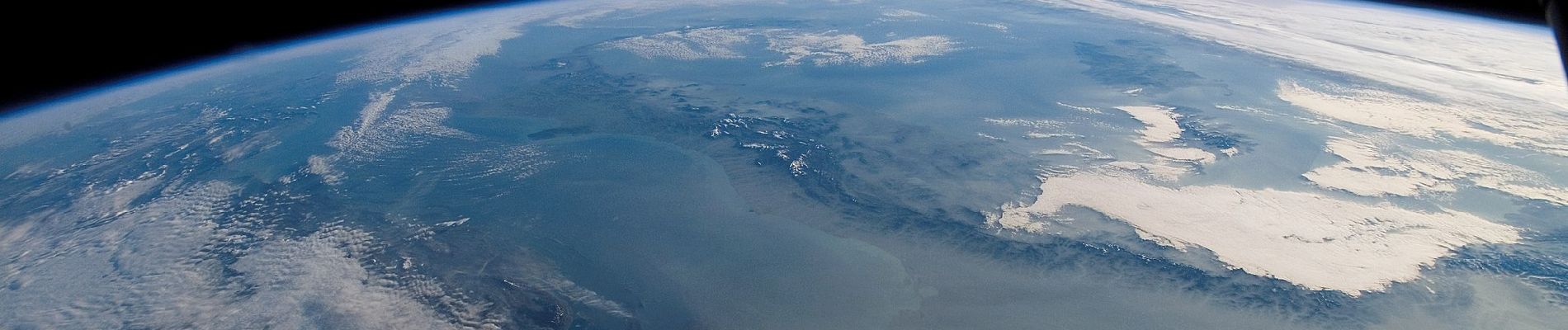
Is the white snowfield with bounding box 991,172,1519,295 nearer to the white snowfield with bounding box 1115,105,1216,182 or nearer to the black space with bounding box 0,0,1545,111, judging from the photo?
the white snowfield with bounding box 1115,105,1216,182

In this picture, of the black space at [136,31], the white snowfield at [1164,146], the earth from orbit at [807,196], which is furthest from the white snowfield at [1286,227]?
the black space at [136,31]

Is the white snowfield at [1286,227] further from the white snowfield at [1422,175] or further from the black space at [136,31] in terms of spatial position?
the black space at [136,31]

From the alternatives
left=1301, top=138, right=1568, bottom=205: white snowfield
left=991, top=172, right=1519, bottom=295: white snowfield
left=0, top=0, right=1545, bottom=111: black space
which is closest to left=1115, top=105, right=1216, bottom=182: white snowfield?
left=991, top=172, right=1519, bottom=295: white snowfield

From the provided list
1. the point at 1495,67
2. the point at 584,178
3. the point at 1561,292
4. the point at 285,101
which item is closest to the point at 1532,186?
the point at 1561,292

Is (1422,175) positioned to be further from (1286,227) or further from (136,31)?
(136,31)

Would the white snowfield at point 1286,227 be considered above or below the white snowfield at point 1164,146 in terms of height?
below

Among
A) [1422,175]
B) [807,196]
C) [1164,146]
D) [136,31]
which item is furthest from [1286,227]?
[136,31]

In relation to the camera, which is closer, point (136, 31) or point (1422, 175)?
point (136, 31)
